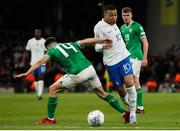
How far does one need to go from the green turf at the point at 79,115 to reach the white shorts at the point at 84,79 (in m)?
0.85

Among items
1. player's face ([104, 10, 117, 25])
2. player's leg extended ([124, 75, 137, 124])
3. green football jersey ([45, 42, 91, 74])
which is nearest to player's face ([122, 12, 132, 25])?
player's face ([104, 10, 117, 25])

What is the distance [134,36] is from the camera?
61.9 feet

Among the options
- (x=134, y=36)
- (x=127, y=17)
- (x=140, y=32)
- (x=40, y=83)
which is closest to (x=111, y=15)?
(x=127, y=17)

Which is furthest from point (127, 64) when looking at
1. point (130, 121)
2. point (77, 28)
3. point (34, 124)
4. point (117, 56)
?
point (77, 28)

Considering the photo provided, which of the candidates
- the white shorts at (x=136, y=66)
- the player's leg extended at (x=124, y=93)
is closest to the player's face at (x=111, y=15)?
the player's leg extended at (x=124, y=93)

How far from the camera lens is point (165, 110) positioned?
1995cm

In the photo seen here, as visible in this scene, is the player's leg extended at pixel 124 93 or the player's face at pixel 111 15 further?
the player's leg extended at pixel 124 93

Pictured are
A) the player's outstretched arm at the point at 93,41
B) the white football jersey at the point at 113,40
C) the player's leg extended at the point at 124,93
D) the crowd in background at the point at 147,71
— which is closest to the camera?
the player's outstretched arm at the point at 93,41

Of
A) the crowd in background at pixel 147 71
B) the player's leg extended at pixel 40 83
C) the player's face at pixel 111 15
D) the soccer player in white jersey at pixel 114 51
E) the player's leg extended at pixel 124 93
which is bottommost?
the crowd in background at pixel 147 71

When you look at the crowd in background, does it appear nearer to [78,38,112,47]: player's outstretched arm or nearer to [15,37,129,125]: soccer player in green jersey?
[15,37,129,125]: soccer player in green jersey

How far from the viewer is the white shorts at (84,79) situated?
1582 centimetres

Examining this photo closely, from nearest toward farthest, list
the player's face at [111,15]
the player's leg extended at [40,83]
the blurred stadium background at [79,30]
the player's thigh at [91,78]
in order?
the player's thigh at [91,78] < the player's face at [111,15] < the player's leg extended at [40,83] < the blurred stadium background at [79,30]

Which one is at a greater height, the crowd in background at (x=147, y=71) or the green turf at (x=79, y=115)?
the green turf at (x=79, y=115)

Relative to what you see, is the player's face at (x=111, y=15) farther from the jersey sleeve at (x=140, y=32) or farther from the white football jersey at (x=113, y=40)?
the jersey sleeve at (x=140, y=32)
